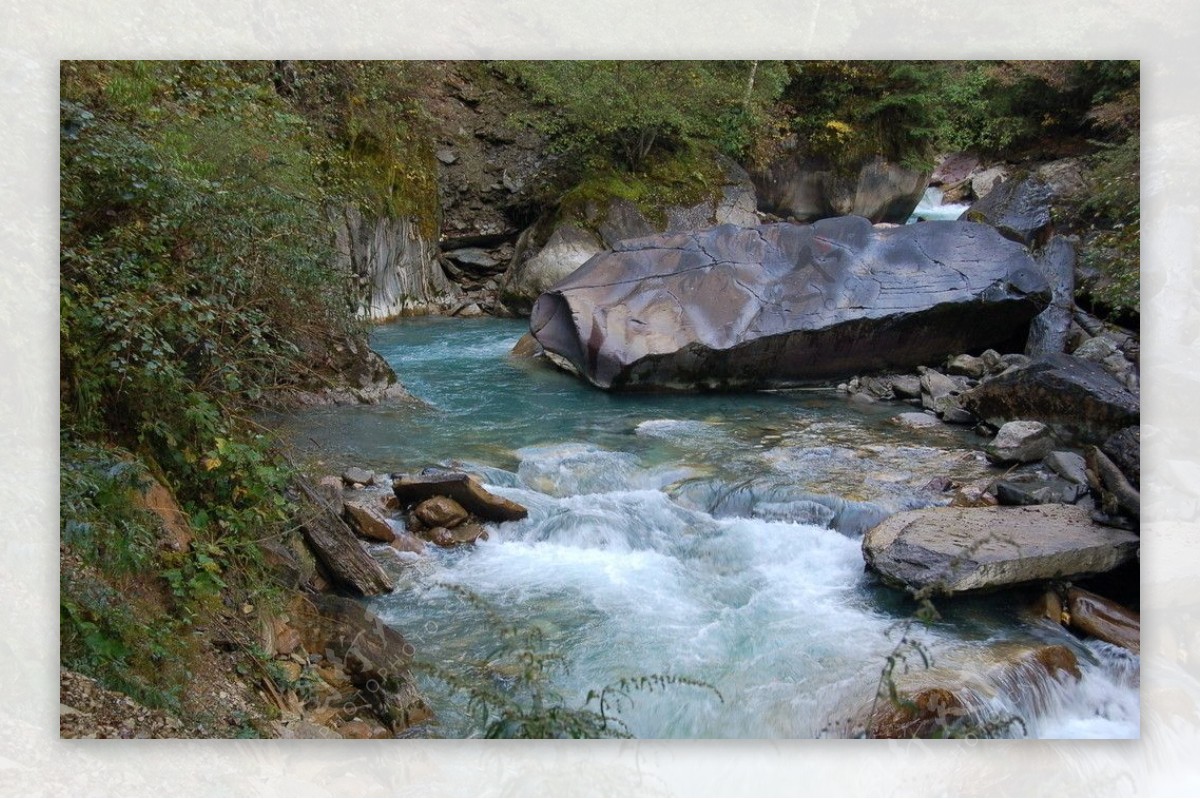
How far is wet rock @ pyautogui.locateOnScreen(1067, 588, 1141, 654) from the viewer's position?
305cm

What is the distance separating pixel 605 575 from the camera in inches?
139

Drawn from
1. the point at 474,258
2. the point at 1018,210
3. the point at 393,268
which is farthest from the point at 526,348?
the point at 1018,210

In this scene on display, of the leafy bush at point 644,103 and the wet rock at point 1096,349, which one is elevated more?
the leafy bush at point 644,103

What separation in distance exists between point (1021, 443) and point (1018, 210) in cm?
192

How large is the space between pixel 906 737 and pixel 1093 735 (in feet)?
2.02

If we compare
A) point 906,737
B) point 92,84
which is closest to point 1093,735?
point 906,737

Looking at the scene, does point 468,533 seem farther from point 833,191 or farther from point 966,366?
point 833,191

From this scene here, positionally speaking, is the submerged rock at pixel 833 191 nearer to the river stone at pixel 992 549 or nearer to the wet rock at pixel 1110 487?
the wet rock at pixel 1110 487

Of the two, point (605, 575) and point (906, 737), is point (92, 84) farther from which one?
point (906, 737)

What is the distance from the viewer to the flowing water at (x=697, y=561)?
292 cm

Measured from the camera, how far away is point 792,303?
6.02 meters

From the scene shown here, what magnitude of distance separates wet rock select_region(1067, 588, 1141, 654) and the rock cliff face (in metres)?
4.35

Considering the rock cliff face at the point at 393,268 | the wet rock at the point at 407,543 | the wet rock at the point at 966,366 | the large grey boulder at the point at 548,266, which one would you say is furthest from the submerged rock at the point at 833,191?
the wet rock at the point at 407,543

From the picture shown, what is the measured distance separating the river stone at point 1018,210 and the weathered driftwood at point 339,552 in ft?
12.5
